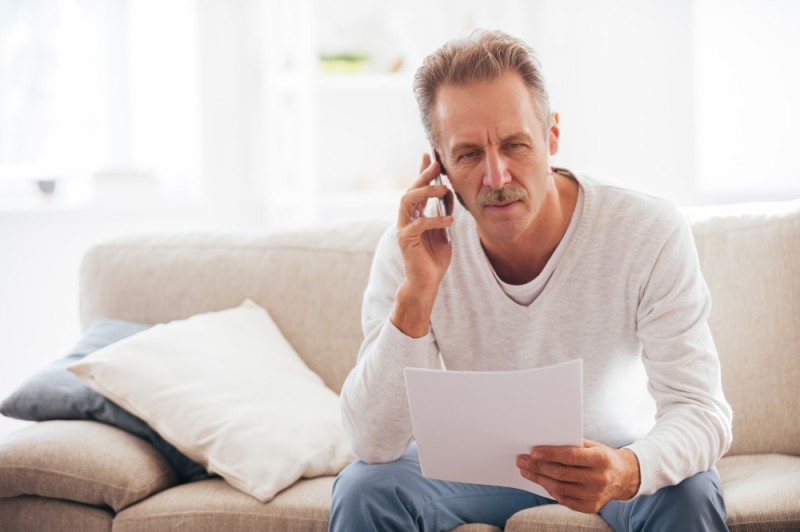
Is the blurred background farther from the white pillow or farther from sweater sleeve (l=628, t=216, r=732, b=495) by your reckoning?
sweater sleeve (l=628, t=216, r=732, b=495)

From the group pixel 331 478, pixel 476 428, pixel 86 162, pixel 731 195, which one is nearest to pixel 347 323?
pixel 331 478

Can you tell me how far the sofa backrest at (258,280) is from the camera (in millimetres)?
2291

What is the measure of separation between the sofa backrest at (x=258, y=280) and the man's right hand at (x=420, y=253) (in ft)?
2.00

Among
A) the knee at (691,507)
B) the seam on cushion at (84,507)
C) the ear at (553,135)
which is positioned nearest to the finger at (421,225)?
the ear at (553,135)

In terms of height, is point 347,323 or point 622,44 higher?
point 622,44

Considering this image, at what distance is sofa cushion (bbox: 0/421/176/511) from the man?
1.60ft

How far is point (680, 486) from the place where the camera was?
4.76 ft

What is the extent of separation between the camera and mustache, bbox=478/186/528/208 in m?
1.58

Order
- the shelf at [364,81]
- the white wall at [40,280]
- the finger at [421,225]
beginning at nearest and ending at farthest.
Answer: the finger at [421,225]
the white wall at [40,280]
the shelf at [364,81]

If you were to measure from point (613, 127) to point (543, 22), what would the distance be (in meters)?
0.53

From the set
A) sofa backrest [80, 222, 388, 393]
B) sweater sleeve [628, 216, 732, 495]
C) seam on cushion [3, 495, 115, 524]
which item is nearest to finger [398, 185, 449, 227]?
sweater sleeve [628, 216, 732, 495]

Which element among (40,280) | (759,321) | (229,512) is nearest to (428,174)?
(229,512)

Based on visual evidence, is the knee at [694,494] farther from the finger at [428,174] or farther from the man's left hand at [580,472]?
the finger at [428,174]

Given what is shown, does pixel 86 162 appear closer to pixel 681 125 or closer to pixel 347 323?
pixel 347 323
